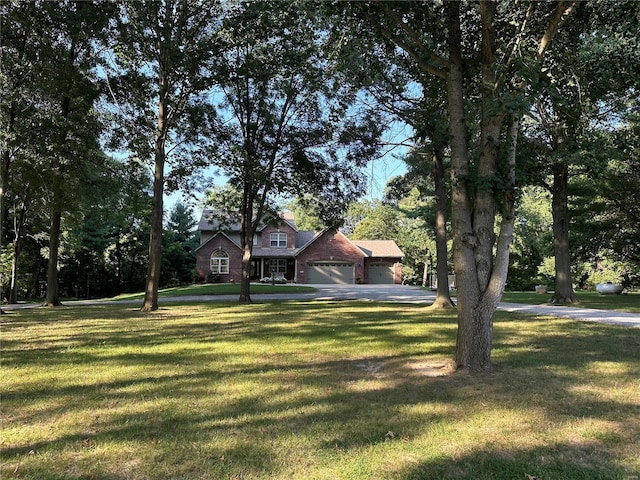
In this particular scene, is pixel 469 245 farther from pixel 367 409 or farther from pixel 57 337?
pixel 57 337

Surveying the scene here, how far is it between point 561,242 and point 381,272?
24701mm

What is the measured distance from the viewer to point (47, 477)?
119 inches

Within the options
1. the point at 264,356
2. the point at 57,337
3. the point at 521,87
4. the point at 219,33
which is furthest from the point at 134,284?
the point at 521,87

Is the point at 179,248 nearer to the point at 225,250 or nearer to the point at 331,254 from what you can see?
the point at 225,250

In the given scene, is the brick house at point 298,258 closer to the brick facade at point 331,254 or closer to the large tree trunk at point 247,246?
the brick facade at point 331,254

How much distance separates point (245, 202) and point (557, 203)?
13407 millimetres

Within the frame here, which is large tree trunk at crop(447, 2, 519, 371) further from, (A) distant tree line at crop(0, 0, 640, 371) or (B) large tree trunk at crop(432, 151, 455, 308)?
(B) large tree trunk at crop(432, 151, 455, 308)

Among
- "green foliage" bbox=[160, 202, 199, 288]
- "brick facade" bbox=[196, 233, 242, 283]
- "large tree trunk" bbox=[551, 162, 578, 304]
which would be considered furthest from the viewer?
"green foliage" bbox=[160, 202, 199, 288]

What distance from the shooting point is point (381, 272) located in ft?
139

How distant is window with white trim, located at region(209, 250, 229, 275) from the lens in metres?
39.7

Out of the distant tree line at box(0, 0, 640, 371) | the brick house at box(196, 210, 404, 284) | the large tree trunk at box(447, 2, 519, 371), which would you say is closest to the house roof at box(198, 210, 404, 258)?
the brick house at box(196, 210, 404, 284)

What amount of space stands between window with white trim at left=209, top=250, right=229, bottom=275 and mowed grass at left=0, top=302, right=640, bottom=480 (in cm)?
3121

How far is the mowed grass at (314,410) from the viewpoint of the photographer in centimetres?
325

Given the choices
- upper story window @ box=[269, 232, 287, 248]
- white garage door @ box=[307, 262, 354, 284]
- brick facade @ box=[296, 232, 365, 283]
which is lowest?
white garage door @ box=[307, 262, 354, 284]
